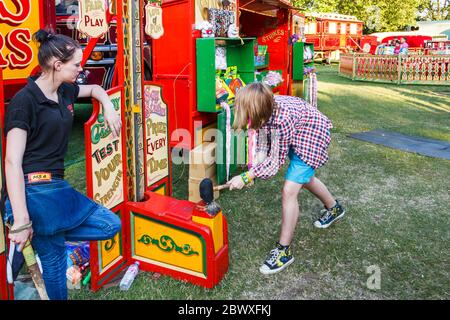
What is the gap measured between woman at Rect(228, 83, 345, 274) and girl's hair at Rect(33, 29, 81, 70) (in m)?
1.20

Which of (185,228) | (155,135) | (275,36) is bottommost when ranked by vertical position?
(185,228)

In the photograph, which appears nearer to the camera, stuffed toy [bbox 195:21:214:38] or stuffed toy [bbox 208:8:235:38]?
stuffed toy [bbox 195:21:214:38]

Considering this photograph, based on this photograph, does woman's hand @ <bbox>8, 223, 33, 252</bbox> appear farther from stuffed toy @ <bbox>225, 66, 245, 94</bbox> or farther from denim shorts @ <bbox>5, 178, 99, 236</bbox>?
stuffed toy @ <bbox>225, 66, 245, 94</bbox>

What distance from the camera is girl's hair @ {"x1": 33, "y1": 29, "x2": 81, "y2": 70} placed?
79.7 inches

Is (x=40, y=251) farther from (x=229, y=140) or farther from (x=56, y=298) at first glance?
(x=229, y=140)

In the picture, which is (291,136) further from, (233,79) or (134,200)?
(233,79)

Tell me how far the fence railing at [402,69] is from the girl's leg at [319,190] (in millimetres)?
14528

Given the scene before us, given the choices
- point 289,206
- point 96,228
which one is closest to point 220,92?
point 289,206

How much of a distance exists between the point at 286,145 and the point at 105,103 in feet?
4.22

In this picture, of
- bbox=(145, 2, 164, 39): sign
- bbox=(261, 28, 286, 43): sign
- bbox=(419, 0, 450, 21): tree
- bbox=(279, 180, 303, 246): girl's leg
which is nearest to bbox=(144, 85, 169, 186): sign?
bbox=(145, 2, 164, 39): sign

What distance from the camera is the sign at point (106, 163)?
2713 mm

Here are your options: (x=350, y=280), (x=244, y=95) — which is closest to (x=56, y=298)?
(x=244, y=95)

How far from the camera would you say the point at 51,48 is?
2.02 metres

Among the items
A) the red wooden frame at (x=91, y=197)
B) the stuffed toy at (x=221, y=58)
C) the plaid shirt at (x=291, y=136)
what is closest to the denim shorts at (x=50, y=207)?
the red wooden frame at (x=91, y=197)
